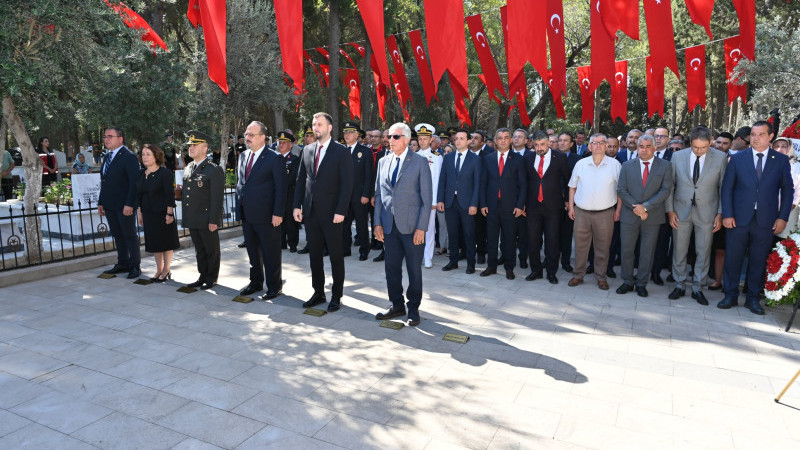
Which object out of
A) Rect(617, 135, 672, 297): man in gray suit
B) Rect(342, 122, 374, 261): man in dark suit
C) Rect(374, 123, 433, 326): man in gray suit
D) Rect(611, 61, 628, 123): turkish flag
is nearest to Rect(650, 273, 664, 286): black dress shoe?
Rect(617, 135, 672, 297): man in gray suit

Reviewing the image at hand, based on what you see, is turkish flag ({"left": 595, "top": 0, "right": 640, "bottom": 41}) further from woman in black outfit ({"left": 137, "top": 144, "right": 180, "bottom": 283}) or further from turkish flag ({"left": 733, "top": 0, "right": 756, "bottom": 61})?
woman in black outfit ({"left": 137, "top": 144, "right": 180, "bottom": 283})

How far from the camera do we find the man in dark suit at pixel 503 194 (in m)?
6.86

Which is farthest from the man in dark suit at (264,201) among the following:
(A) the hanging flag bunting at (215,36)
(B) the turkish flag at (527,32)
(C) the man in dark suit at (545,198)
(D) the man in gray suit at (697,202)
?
(D) the man in gray suit at (697,202)

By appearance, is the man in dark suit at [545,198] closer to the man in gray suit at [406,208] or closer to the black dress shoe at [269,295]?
the man in gray suit at [406,208]

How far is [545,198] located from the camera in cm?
678

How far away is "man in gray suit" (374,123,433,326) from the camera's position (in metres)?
5.03

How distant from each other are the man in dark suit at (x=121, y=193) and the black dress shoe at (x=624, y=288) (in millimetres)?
6379

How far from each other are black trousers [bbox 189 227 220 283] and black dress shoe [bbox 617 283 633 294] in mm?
5130

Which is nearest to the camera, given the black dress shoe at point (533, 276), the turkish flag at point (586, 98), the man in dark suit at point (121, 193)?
the man in dark suit at point (121, 193)

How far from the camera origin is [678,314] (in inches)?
217

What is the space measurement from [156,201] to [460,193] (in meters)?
4.09

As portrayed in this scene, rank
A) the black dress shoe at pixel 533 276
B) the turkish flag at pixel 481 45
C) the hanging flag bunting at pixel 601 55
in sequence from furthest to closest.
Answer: the turkish flag at pixel 481 45, the hanging flag bunting at pixel 601 55, the black dress shoe at pixel 533 276

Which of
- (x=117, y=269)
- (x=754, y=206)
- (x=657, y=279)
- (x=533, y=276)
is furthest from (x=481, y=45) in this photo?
(x=117, y=269)

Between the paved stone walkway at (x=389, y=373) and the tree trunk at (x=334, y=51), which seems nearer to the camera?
the paved stone walkway at (x=389, y=373)
